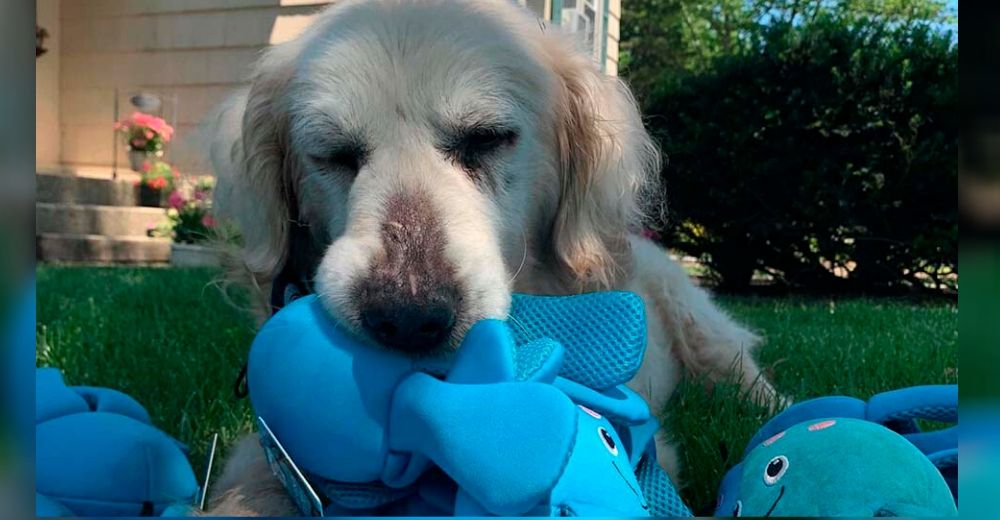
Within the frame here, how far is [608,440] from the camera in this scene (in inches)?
62.5

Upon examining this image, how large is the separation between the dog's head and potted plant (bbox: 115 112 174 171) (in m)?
9.76

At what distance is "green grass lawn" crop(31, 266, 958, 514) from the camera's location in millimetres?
2648

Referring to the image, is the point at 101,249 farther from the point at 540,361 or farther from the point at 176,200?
the point at 540,361

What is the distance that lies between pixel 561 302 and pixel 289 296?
87 centimetres

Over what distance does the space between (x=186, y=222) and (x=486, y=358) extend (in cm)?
963

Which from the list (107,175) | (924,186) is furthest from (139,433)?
(107,175)

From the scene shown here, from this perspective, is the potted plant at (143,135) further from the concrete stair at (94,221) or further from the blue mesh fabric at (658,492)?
the blue mesh fabric at (658,492)

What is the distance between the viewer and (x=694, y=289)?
385 centimetres

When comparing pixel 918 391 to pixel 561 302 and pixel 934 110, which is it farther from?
pixel 934 110

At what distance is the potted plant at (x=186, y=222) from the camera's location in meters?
9.78

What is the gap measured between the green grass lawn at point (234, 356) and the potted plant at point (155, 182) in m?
4.62

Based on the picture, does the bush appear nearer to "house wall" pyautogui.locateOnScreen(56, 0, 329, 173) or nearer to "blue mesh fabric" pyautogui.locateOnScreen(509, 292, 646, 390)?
"house wall" pyautogui.locateOnScreen(56, 0, 329, 173)

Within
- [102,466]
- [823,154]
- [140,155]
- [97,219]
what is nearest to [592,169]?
[102,466]

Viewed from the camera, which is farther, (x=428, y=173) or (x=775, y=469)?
(x=428, y=173)
